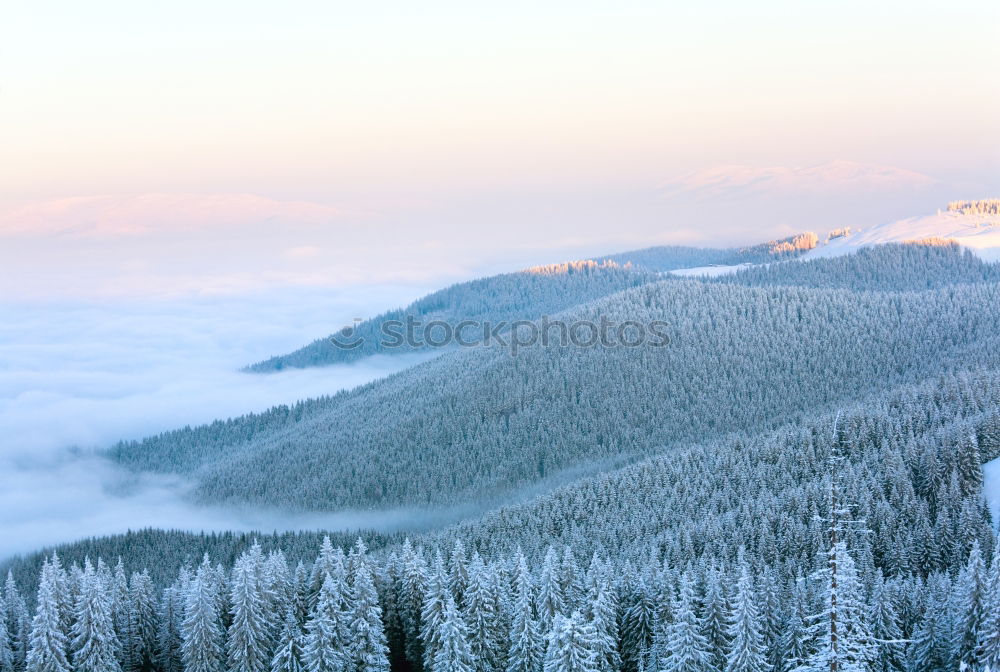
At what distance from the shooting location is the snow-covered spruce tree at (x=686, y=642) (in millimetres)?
59125

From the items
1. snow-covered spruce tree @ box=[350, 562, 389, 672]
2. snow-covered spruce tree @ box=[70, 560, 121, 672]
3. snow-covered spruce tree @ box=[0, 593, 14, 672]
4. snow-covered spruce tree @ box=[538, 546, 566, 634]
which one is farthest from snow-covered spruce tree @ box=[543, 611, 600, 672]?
snow-covered spruce tree @ box=[0, 593, 14, 672]

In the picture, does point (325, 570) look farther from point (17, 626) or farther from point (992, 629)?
point (992, 629)

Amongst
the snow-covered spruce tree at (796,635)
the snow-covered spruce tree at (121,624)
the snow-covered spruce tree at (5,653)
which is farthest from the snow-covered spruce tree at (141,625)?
the snow-covered spruce tree at (796,635)

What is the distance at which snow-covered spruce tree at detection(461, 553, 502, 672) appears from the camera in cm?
6800

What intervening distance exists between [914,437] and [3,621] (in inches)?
4044

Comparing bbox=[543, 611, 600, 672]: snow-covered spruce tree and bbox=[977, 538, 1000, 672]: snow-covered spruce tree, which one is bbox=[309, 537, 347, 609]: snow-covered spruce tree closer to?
bbox=[543, 611, 600, 672]: snow-covered spruce tree

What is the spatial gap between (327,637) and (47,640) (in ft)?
72.1

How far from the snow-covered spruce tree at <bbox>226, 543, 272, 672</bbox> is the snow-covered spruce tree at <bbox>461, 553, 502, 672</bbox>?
16.5 m

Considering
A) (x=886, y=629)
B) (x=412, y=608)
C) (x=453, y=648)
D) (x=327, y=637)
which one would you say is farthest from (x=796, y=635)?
(x=327, y=637)

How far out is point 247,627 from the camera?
69.3m

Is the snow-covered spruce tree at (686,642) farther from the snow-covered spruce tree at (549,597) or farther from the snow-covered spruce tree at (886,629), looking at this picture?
the snow-covered spruce tree at (886,629)

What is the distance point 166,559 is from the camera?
131 m

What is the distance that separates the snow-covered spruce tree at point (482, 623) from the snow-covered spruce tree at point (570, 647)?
856 centimetres

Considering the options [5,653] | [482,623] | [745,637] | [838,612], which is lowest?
[482,623]
